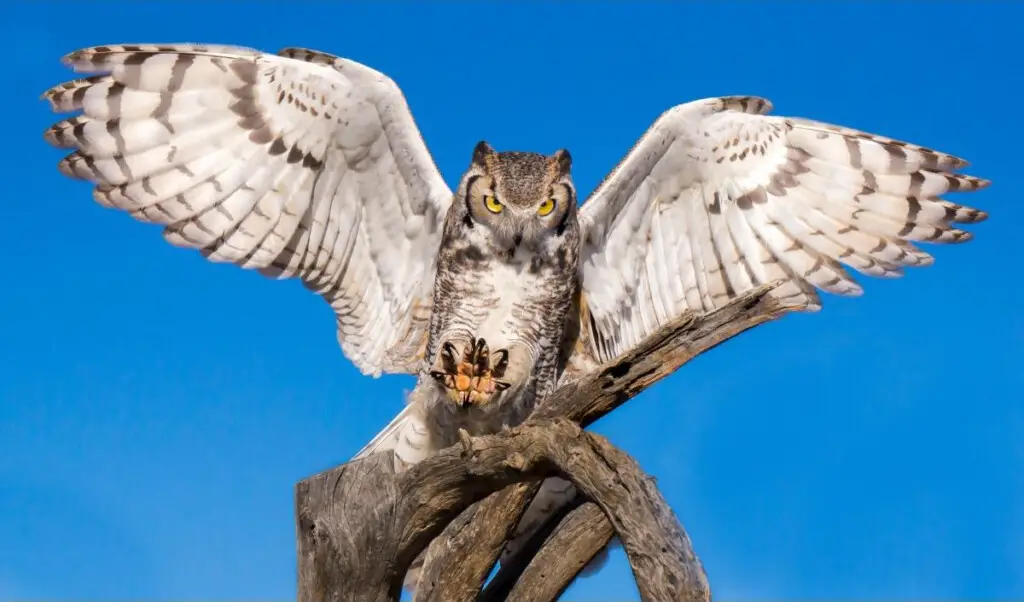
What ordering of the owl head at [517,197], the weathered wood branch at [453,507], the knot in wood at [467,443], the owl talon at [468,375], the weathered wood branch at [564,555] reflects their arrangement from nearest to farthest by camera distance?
the weathered wood branch at [453,507], the knot in wood at [467,443], the weathered wood branch at [564,555], the owl talon at [468,375], the owl head at [517,197]

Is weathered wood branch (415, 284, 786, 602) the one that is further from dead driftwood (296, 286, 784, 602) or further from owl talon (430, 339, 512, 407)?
owl talon (430, 339, 512, 407)

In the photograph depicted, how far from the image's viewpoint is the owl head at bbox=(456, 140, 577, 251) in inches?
206

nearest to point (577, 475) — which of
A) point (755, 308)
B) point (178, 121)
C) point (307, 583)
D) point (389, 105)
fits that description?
point (755, 308)

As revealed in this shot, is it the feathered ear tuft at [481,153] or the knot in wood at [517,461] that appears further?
the feathered ear tuft at [481,153]

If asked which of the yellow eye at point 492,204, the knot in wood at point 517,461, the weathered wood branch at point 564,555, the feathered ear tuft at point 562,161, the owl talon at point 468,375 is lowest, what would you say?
the knot in wood at point 517,461

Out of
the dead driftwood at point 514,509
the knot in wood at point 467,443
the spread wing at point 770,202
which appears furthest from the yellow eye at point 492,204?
the knot in wood at point 467,443

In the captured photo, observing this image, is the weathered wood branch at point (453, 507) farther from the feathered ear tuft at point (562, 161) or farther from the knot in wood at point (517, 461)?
the feathered ear tuft at point (562, 161)

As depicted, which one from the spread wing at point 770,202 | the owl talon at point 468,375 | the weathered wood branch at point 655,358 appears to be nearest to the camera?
the weathered wood branch at point 655,358

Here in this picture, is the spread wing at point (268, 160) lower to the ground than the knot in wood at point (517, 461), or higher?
higher

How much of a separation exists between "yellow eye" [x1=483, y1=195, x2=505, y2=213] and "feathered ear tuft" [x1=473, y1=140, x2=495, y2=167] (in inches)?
8.1

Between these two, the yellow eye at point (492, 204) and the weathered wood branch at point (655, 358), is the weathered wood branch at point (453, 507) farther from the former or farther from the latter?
the yellow eye at point (492, 204)

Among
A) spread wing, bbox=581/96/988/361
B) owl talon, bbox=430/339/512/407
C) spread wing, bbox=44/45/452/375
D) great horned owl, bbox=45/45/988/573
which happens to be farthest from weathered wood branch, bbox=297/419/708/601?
spread wing, bbox=581/96/988/361

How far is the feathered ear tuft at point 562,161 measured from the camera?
5398mm

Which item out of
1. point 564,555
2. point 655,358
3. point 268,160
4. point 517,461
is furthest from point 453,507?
point 268,160
